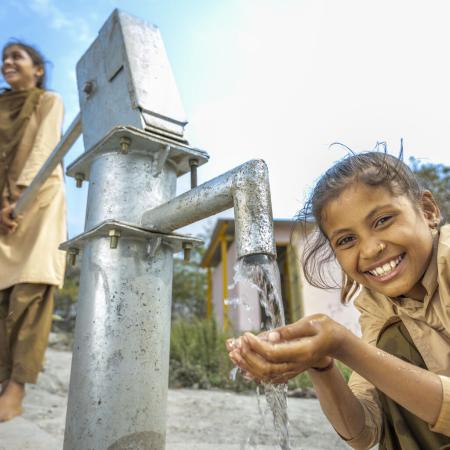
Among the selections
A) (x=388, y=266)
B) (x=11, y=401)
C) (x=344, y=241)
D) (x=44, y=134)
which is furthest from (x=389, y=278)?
(x=44, y=134)

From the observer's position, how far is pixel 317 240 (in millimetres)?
1657

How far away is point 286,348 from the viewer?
31.9 inches

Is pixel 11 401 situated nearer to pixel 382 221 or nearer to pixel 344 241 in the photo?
pixel 344 241

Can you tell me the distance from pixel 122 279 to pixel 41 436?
1067 millimetres

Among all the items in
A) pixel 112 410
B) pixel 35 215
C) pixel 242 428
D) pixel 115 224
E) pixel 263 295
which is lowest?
pixel 242 428

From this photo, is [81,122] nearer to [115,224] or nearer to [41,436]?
[115,224]

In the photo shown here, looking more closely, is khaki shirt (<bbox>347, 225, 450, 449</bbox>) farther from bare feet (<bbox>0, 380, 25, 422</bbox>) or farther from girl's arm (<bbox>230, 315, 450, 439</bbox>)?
bare feet (<bbox>0, 380, 25, 422</bbox>)

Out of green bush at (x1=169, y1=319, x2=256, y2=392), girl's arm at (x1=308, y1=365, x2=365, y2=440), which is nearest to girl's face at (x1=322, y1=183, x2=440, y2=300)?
girl's arm at (x1=308, y1=365, x2=365, y2=440)

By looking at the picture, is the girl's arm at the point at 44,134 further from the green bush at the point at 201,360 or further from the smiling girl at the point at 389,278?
the green bush at the point at 201,360

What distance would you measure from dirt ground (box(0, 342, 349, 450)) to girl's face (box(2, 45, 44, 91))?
1955mm

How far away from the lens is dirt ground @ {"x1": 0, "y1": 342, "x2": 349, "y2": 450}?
73.8 inches

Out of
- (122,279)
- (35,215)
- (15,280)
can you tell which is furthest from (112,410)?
(35,215)

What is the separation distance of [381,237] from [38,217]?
1.93m

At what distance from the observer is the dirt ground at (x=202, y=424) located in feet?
Result: 6.15
